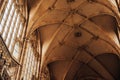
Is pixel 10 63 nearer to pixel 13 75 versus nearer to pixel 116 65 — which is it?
pixel 13 75

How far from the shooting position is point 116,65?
907 inches

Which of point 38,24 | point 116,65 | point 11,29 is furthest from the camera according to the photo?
point 116,65

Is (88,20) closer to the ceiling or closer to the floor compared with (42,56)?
closer to the ceiling

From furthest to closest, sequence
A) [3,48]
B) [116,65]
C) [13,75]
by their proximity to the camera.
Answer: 1. [116,65]
2. [13,75]
3. [3,48]

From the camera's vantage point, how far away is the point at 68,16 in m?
19.3

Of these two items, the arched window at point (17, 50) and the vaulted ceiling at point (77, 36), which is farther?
the vaulted ceiling at point (77, 36)

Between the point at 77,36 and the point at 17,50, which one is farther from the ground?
the point at 77,36

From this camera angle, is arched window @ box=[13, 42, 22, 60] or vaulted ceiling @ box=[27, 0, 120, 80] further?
vaulted ceiling @ box=[27, 0, 120, 80]

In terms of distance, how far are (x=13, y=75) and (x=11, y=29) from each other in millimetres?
2709

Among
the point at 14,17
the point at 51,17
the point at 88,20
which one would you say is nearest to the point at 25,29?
the point at 14,17

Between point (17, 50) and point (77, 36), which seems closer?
point (17, 50)

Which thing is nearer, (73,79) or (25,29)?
(25,29)

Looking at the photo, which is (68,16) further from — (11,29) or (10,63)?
(10,63)

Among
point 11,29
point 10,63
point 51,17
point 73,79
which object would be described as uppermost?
point 51,17
